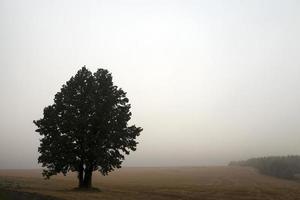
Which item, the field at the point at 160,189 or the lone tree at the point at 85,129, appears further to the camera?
the lone tree at the point at 85,129

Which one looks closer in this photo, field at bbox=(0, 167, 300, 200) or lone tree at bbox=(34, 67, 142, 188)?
field at bbox=(0, 167, 300, 200)

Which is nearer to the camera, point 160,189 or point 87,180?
point 87,180

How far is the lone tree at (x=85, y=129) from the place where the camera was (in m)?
50.0

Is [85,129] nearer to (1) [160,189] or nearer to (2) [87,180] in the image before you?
(2) [87,180]

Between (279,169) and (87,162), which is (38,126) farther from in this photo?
(279,169)

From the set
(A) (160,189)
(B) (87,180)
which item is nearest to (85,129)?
(B) (87,180)

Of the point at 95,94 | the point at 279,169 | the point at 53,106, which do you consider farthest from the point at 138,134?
the point at 279,169

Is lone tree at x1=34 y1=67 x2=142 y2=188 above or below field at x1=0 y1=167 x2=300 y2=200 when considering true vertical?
above

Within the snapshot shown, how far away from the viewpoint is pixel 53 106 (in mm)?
52250

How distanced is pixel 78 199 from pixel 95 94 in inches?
807

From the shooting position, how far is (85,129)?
50.9 m

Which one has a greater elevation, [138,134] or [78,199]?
[138,134]

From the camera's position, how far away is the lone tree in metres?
50.0

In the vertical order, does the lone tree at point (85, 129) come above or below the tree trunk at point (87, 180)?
above
